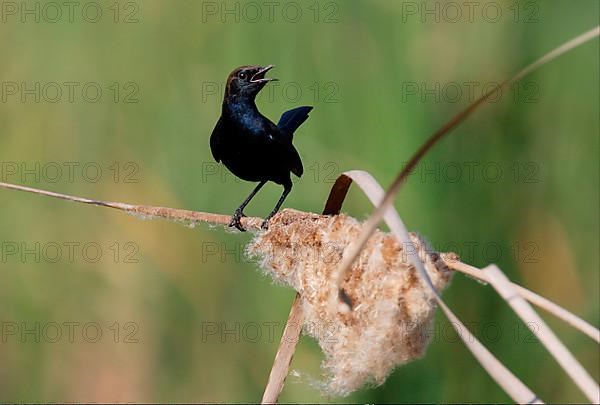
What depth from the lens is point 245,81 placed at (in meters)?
2.35

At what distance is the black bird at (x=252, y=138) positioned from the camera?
2299mm

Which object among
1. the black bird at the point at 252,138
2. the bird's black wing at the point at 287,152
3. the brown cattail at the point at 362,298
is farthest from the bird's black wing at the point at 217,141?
the brown cattail at the point at 362,298

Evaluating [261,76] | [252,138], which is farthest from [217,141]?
[261,76]

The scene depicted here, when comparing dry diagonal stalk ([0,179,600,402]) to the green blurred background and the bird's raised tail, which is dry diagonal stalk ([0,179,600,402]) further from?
the bird's raised tail

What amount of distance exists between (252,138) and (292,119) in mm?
190

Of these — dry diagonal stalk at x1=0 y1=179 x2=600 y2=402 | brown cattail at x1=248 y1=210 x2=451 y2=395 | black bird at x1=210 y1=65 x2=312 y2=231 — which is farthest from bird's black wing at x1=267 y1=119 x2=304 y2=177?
brown cattail at x1=248 y1=210 x2=451 y2=395

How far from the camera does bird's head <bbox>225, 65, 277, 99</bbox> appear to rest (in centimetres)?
233

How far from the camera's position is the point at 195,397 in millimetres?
2311

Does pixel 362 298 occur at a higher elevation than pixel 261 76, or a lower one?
lower

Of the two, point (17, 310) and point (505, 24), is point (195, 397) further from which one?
Answer: point (505, 24)

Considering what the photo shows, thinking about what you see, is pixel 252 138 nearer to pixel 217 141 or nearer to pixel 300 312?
pixel 217 141

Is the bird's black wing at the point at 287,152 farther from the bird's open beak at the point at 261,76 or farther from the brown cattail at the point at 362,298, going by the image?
the brown cattail at the point at 362,298

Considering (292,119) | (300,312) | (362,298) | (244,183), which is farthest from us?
(244,183)

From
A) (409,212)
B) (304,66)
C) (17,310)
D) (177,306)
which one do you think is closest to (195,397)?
(177,306)
